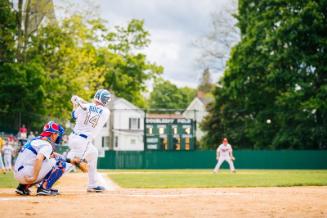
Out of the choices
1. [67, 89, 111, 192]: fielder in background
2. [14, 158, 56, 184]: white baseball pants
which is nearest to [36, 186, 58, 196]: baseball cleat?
[14, 158, 56, 184]: white baseball pants

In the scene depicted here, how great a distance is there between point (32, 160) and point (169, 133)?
27.9 m

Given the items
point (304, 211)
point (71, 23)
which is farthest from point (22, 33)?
point (304, 211)

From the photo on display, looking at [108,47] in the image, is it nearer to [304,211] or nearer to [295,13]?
[295,13]

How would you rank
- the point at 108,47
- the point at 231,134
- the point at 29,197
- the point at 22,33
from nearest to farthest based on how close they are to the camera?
the point at 29,197 < the point at 22,33 < the point at 231,134 < the point at 108,47

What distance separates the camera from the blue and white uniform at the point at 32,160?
10992mm

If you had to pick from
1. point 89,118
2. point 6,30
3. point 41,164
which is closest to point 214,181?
point 89,118

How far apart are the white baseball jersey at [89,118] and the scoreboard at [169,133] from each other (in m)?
26.1

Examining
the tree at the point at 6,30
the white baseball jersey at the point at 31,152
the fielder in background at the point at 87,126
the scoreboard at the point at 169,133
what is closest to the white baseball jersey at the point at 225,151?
the scoreboard at the point at 169,133

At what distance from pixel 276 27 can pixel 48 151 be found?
35.9m

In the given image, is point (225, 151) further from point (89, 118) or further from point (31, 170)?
point (31, 170)

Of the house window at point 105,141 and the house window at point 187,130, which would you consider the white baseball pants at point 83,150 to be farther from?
the house window at point 105,141

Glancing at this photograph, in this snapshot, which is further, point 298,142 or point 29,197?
point 298,142

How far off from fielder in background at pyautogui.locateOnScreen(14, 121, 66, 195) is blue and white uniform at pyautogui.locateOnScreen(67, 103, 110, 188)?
0.63m

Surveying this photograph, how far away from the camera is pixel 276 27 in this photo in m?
44.2
